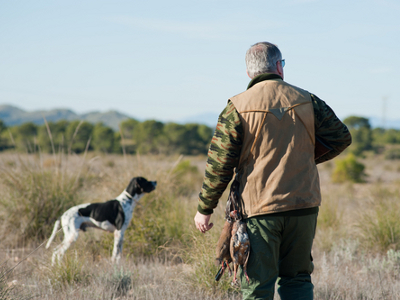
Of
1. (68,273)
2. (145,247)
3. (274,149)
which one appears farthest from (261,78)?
(145,247)

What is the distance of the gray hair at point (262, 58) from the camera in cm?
246

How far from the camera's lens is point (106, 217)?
4754mm

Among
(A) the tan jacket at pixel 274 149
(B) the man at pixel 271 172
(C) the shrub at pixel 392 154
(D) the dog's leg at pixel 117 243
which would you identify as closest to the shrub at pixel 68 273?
(D) the dog's leg at pixel 117 243

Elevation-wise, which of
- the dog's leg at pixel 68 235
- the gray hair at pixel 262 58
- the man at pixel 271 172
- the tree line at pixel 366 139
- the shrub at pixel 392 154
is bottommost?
the shrub at pixel 392 154

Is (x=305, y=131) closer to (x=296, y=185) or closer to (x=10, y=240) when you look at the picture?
(x=296, y=185)

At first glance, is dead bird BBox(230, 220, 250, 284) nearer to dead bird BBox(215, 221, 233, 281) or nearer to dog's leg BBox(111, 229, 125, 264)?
dead bird BBox(215, 221, 233, 281)

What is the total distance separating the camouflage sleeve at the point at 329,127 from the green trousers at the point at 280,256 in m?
0.56

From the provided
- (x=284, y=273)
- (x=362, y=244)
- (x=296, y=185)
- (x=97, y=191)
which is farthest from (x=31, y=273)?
(x=362, y=244)

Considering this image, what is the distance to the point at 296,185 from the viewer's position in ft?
7.61

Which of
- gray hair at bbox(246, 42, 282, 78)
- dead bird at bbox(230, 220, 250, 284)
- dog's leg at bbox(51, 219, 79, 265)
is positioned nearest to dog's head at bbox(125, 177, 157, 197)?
dog's leg at bbox(51, 219, 79, 265)

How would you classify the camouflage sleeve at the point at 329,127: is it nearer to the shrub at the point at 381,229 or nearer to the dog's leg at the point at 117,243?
the dog's leg at the point at 117,243

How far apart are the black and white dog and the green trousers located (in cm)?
270

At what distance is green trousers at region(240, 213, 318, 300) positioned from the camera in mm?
2287

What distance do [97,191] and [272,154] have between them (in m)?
4.85
